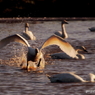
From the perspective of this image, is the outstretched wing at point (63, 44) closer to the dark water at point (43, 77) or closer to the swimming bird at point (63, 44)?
the swimming bird at point (63, 44)

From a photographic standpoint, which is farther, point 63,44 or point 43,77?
point 63,44

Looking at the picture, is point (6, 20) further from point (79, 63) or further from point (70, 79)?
point (70, 79)

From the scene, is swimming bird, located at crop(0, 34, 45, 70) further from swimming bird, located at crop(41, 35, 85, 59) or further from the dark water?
swimming bird, located at crop(41, 35, 85, 59)

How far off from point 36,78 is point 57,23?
21.3m
